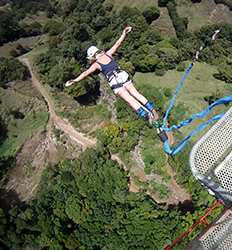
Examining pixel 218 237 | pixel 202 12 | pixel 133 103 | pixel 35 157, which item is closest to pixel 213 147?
pixel 218 237

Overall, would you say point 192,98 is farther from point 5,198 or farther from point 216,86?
point 5,198

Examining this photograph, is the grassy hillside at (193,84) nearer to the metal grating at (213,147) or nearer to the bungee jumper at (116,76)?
the bungee jumper at (116,76)

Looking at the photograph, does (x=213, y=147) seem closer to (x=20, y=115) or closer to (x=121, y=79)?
(x=121, y=79)

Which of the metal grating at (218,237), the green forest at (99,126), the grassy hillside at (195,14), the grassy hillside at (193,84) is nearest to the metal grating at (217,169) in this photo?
the metal grating at (218,237)

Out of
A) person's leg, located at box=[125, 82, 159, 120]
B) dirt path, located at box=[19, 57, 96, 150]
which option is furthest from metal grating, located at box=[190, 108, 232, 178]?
dirt path, located at box=[19, 57, 96, 150]

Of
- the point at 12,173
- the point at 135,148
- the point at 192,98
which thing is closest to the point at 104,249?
the point at 135,148

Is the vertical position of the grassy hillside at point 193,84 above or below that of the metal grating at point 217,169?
below
